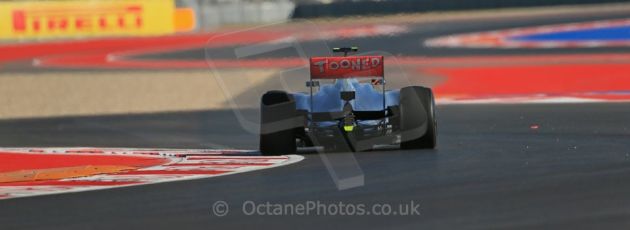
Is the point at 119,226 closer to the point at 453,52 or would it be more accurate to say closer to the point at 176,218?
the point at 176,218

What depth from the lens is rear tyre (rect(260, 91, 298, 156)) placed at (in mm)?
12258

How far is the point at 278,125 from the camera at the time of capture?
1231 cm

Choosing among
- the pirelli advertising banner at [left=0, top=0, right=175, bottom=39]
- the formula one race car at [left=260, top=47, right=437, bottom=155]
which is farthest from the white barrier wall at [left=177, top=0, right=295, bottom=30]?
the formula one race car at [left=260, top=47, right=437, bottom=155]

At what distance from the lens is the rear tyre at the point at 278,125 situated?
483 inches

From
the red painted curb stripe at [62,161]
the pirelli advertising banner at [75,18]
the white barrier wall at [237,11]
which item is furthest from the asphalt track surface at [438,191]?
the white barrier wall at [237,11]

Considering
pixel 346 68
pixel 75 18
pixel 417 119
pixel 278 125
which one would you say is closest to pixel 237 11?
pixel 75 18

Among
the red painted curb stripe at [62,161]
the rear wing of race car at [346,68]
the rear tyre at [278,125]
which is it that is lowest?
the red painted curb stripe at [62,161]

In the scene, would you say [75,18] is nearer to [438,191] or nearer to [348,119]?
A: [348,119]

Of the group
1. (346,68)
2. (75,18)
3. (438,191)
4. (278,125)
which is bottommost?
(438,191)

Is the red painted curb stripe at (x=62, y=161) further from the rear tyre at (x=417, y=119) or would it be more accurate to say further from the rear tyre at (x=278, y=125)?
the rear tyre at (x=417, y=119)

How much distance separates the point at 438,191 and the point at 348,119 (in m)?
3.19

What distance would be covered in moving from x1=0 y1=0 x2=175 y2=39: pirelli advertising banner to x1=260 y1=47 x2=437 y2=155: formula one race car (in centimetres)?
3478

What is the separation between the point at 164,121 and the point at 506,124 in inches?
198

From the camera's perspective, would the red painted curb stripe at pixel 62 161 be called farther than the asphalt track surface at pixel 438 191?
Yes
